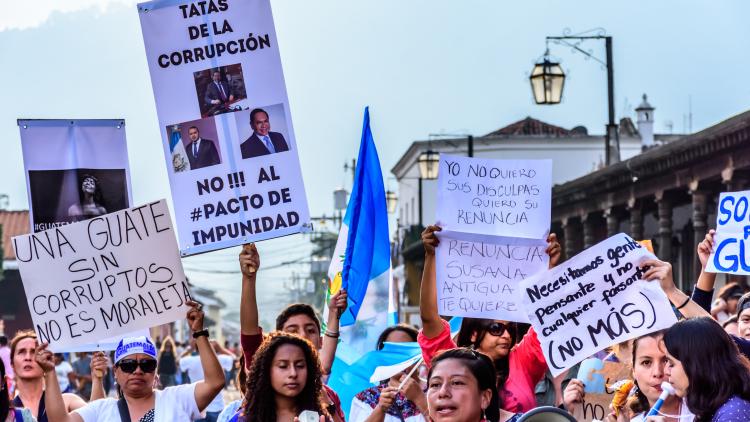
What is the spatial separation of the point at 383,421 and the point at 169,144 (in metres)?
2.40

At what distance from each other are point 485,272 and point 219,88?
183cm

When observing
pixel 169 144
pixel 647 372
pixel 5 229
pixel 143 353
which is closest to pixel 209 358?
pixel 143 353

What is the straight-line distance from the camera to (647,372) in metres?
6.93

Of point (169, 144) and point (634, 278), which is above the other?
point (169, 144)

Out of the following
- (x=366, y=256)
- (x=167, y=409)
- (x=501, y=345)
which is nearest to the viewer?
(x=167, y=409)

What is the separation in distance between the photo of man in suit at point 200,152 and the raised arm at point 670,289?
2549 millimetres

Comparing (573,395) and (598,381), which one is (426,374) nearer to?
(573,395)

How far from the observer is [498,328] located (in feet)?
27.8

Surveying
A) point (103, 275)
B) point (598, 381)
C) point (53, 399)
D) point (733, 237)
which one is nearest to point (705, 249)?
point (733, 237)

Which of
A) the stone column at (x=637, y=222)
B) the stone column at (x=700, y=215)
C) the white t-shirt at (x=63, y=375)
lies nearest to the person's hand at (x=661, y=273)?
the white t-shirt at (x=63, y=375)

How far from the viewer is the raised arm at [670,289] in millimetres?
7219

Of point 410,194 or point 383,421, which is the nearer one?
point 383,421

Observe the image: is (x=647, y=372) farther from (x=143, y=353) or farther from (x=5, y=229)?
(x=5, y=229)

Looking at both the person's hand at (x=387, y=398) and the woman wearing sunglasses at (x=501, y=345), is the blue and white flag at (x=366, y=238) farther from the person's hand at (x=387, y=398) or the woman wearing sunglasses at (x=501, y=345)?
the person's hand at (x=387, y=398)
